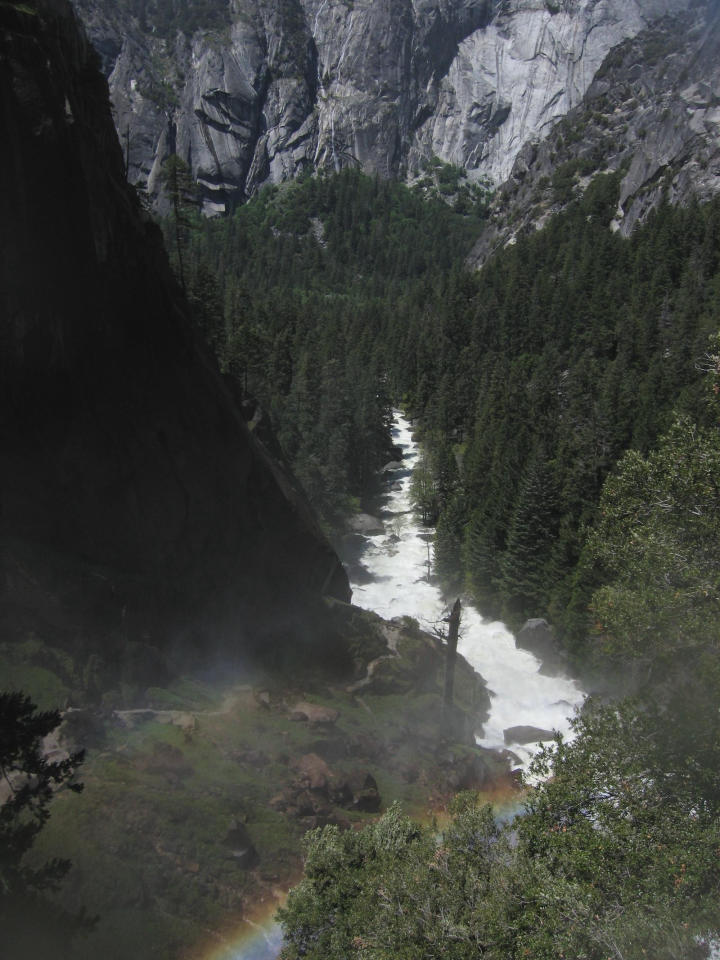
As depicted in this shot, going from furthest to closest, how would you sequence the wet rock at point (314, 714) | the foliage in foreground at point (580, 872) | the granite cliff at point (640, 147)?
the granite cliff at point (640, 147) → the wet rock at point (314, 714) → the foliage in foreground at point (580, 872)

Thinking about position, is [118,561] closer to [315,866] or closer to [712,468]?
[315,866]

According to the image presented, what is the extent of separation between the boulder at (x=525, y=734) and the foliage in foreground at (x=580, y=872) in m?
28.5

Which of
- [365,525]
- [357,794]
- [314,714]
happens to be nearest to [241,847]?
[357,794]

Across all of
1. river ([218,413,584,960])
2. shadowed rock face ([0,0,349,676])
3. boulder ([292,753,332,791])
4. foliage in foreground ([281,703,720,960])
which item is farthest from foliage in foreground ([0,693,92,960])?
boulder ([292,753,332,791])

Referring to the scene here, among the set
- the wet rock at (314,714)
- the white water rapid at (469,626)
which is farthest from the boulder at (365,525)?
the wet rock at (314,714)

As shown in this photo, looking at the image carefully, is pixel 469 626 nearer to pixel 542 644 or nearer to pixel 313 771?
pixel 542 644

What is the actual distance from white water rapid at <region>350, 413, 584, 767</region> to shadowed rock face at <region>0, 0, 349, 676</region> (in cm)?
1695

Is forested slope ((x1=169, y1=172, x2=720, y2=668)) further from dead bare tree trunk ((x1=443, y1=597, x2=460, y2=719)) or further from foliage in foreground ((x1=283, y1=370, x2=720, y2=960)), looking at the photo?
foliage in foreground ((x1=283, y1=370, x2=720, y2=960))

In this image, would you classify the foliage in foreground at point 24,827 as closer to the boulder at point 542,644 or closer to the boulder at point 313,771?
Result: the boulder at point 313,771

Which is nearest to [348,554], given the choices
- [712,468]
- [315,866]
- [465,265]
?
[315,866]

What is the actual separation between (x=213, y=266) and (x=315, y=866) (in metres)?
196

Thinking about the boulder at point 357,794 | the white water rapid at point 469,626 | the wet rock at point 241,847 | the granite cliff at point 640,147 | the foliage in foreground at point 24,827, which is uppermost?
the granite cliff at point 640,147

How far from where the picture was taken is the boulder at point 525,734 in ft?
133

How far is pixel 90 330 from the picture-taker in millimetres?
29281
